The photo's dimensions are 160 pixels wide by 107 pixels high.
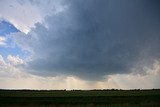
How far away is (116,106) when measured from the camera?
37.9 meters

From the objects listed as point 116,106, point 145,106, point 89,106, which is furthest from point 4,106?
point 145,106

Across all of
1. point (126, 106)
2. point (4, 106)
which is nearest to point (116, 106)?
point (126, 106)

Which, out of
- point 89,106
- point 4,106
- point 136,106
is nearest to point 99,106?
point 89,106

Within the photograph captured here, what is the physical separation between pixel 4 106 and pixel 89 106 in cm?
1033

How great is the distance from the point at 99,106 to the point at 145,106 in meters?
5.35

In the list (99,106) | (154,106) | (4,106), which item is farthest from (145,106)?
(4,106)

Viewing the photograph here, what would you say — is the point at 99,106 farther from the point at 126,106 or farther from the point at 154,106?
the point at 154,106

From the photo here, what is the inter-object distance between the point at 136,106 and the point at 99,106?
170 inches

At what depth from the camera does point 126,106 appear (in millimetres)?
37094

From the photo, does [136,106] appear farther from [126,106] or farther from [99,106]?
[99,106]

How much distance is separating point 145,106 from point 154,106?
109cm

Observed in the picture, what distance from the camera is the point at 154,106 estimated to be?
37.7 m

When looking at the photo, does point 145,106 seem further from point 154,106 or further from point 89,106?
point 89,106

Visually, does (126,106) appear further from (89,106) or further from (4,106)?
(4,106)
